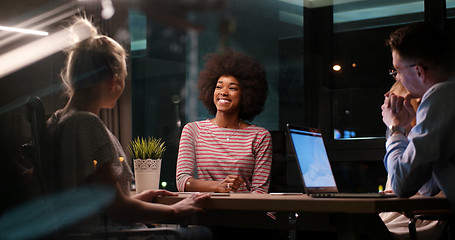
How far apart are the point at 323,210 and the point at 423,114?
500 millimetres

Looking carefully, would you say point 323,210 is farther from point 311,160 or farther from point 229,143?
point 229,143

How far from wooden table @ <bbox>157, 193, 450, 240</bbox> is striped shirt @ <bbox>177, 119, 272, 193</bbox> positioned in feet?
2.82

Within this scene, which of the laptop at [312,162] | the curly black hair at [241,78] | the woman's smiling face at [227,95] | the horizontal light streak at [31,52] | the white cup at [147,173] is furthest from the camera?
the curly black hair at [241,78]

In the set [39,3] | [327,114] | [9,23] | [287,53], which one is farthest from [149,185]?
[287,53]

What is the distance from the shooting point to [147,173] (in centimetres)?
244

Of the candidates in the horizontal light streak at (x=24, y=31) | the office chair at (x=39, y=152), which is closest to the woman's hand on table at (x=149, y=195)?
the office chair at (x=39, y=152)

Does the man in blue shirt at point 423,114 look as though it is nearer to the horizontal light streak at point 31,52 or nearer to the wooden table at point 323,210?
the wooden table at point 323,210

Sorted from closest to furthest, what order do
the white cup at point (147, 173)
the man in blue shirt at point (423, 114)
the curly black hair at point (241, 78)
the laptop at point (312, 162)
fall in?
1. the man in blue shirt at point (423, 114)
2. the laptop at point (312, 162)
3. the white cup at point (147, 173)
4. the curly black hair at point (241, 78)

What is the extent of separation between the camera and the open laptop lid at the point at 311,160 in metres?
1.80

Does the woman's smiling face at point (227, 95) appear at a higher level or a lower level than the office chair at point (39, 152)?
higher

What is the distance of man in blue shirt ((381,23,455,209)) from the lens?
1.68 metres

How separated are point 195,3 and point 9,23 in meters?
2.49

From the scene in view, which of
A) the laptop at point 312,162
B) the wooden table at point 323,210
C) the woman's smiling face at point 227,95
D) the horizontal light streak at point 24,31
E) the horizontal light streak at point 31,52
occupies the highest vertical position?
the horizontal light streak at point 24,31

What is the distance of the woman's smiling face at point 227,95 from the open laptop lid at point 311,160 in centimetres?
92
